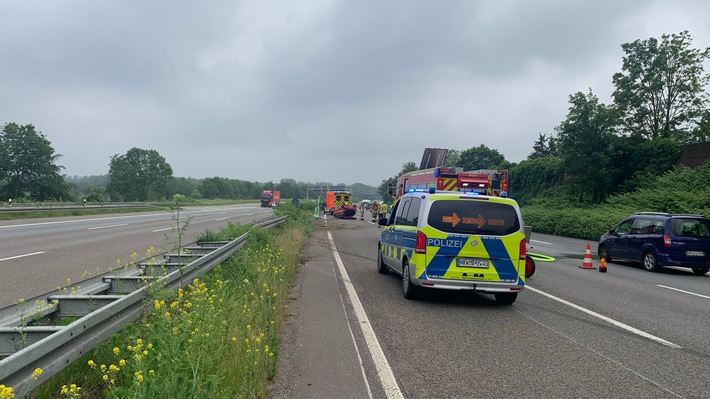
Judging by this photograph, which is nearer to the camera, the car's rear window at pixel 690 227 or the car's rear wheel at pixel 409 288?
the car's rear wheel at pixel 409 288

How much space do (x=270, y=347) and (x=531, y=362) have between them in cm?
285

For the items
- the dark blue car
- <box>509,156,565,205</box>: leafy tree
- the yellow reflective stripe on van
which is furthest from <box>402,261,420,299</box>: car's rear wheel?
<box>509,156,565,205</box>: leafy tree

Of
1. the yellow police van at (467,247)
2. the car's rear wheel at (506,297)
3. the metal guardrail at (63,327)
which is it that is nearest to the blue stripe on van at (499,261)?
the yellow police van at (467,247)

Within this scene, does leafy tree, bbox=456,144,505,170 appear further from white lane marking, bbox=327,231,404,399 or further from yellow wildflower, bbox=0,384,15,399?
yellow wildflower, bbox=0,384,15,399

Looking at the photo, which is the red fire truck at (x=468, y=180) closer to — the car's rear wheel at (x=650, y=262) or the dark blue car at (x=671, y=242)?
the dark blue car at (x=671, y=242)

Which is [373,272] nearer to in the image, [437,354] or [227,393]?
[437,354]

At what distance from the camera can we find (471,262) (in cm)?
834

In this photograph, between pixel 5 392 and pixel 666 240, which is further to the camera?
pixel 666 240

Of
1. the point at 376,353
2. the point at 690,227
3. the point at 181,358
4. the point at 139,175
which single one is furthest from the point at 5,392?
the point at 139,175

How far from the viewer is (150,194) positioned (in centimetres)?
8688

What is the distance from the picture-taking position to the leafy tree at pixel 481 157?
84875mm

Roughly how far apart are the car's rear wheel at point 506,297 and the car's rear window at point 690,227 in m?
8.45

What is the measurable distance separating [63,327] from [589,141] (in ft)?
123

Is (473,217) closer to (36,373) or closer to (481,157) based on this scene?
(36,373)
